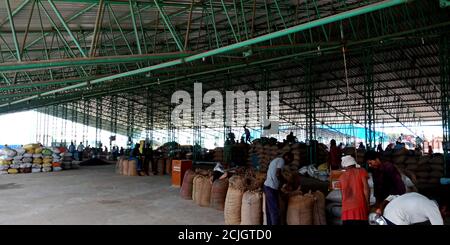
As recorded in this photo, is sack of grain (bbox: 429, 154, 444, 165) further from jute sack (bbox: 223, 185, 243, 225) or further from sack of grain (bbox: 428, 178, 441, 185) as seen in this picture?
jute sack (bbox: 223, 185, 243, 225)

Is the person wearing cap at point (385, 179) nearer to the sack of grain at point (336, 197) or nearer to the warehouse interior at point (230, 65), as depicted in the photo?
the sack of grain at point (336, 197)

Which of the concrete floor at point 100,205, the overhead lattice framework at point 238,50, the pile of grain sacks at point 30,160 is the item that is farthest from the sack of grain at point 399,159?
the pile of grain sacks at point 30,160

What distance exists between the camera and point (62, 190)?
9953mm

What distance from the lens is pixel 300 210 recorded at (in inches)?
203

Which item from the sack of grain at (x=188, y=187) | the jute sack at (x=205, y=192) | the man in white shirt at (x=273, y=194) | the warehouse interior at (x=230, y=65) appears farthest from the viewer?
the sack of grain at (x=188, y=187)

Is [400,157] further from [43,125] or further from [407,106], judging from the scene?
[43,125]

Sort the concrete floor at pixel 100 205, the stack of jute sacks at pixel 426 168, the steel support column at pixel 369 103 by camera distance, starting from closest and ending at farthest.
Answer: the concrete floor at pixel 100 205 → the stack of jute sacks at pixel 426 168 → the steel support column at pixel 369 103

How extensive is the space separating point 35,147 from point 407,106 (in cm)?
2677

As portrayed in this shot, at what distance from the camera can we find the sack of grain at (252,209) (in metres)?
5.58

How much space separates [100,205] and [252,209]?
3.95 meters

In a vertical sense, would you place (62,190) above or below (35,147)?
below

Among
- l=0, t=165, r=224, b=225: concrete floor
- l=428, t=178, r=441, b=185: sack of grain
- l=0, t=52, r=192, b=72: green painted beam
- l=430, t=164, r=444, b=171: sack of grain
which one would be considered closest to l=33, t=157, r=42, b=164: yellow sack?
l=0, t=165, r=224, b=225: concrete floor

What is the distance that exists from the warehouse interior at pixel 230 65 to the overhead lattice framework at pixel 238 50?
7 cm
